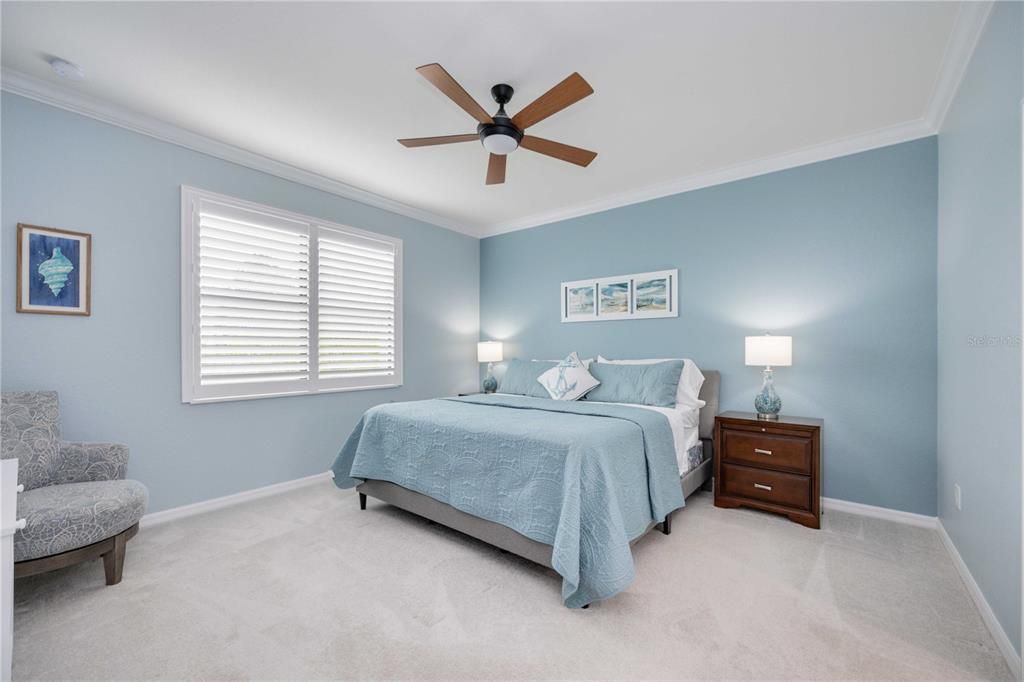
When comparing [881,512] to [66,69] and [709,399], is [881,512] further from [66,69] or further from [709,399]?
[66,69]

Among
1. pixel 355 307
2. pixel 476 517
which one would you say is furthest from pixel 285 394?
pixel 476 517

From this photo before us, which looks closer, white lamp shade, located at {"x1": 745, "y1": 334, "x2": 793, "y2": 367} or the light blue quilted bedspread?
the light blue quilted bedspread

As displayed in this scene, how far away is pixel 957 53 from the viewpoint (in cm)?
220

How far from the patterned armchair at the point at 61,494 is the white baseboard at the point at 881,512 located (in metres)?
4.39

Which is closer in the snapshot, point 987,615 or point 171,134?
point 987,615

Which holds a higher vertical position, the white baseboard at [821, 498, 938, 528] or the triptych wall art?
the triptych wall art

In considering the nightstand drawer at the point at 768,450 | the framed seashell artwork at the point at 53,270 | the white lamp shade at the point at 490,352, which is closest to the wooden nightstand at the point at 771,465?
the nightstand drawer at the point at 768,450

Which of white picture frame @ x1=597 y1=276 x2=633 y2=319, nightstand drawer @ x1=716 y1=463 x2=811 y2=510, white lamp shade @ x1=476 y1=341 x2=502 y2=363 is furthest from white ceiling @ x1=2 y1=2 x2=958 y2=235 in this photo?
nightstand drawer @ x1=716 y1=463 x2=811 y2=510

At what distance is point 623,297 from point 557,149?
2.03 m

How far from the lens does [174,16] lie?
201 cm

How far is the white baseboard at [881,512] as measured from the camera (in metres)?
2.90

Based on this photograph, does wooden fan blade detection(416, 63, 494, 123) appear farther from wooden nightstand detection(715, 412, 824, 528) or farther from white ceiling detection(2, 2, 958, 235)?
wooden nightstand detection(715, 412, 824, 528)

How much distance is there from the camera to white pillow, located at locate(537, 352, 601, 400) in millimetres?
3816

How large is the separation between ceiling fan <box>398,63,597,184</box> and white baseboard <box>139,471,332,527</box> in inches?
113
